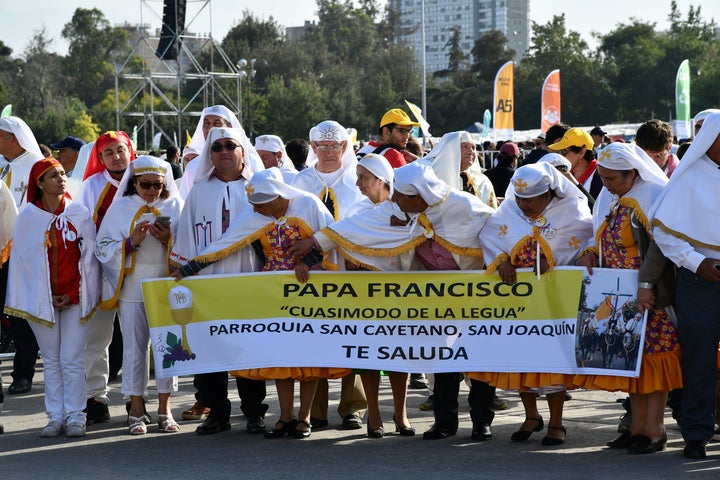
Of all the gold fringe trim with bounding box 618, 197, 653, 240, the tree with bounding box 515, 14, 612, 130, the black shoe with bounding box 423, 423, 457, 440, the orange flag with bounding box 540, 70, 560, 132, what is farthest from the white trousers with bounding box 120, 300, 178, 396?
the tree with bounding box 515, 14, 612, 130

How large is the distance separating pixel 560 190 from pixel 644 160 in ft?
1.76

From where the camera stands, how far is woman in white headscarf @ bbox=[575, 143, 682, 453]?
668 centimetres

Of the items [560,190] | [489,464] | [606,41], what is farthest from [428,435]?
[606,41]

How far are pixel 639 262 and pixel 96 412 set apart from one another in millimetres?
3978

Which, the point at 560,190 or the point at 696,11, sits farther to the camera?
the point at 696,11

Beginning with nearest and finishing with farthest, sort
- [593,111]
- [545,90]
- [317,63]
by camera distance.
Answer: [545,90]
[593,111]
[317,63]

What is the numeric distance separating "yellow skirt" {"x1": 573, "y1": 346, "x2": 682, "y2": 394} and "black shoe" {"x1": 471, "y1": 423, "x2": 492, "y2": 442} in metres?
0.88

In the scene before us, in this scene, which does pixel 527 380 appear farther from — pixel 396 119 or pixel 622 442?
pixel 396 119

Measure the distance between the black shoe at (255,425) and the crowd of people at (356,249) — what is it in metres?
0.01

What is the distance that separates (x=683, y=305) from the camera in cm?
656

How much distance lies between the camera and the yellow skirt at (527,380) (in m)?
6.91

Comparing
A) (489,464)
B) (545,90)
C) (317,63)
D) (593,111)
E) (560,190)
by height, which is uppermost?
(317,63)

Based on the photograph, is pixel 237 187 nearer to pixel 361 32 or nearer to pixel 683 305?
pixel 683 305

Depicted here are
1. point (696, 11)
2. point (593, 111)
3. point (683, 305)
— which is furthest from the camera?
point (696, 11)
